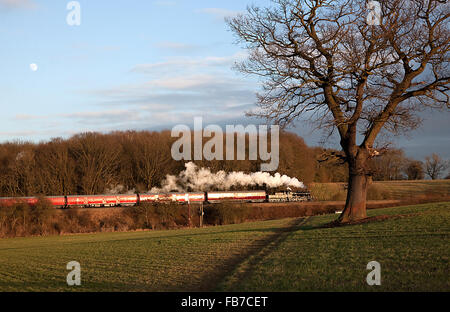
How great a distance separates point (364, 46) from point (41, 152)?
66.8 metres

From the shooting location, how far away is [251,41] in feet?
70.9

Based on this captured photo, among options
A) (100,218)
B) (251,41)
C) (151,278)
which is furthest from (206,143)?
(151,278)

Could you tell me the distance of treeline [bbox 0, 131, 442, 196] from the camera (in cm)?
6825

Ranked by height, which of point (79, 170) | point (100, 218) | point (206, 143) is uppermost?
point (206, 143)

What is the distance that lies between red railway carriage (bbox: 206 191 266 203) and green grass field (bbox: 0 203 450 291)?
3951 cm

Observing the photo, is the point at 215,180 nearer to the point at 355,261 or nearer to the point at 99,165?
the point at 99,165

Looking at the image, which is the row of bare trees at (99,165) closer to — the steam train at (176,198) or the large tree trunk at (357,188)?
the steam train at (176,198)

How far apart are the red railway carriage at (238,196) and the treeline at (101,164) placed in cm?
765

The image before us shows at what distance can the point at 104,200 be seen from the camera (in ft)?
200

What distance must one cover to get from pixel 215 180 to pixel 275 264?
5745cm

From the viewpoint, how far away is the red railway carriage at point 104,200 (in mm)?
60469

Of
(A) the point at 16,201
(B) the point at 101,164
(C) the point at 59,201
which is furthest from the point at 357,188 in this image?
(B) the point at 101,164

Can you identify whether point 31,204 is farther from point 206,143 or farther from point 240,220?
point 206,143
